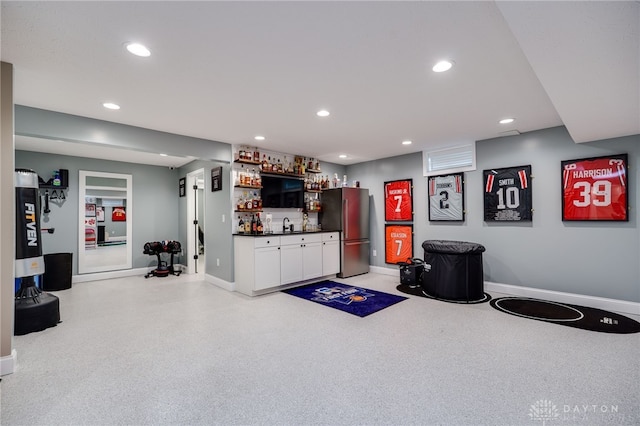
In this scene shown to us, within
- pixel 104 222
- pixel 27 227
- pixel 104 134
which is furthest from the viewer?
pixel 104 222

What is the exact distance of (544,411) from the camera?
1.80 meters

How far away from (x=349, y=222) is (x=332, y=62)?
3750 mm

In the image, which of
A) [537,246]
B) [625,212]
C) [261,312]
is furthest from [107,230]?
[625,212]

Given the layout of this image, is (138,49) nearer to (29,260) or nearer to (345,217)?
(29,260)

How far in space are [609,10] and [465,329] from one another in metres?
2.79

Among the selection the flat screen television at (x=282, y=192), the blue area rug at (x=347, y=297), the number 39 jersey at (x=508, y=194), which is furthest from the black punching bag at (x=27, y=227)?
the number 39 jersey at (x=508, y=194)

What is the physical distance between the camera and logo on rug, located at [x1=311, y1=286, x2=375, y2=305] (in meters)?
4.16

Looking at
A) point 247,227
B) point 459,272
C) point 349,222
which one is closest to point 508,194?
point 459,272

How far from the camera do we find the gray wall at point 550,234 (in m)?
3.55

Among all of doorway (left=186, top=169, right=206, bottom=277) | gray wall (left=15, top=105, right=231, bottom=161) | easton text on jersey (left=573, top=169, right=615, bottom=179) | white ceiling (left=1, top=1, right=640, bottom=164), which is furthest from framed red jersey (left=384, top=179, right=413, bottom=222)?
doorway (left=186, top=169, right=206, bottom=277)

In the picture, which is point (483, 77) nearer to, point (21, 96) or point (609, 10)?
point (609, 10)

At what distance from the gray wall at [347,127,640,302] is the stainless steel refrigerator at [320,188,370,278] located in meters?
1.40

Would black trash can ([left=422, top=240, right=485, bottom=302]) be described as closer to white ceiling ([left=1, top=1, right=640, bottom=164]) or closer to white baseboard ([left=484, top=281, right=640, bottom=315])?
white baseboard ([left=484, top=281, right=640, bottom=315])

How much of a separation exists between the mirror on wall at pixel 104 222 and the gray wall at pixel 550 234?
634 cm
